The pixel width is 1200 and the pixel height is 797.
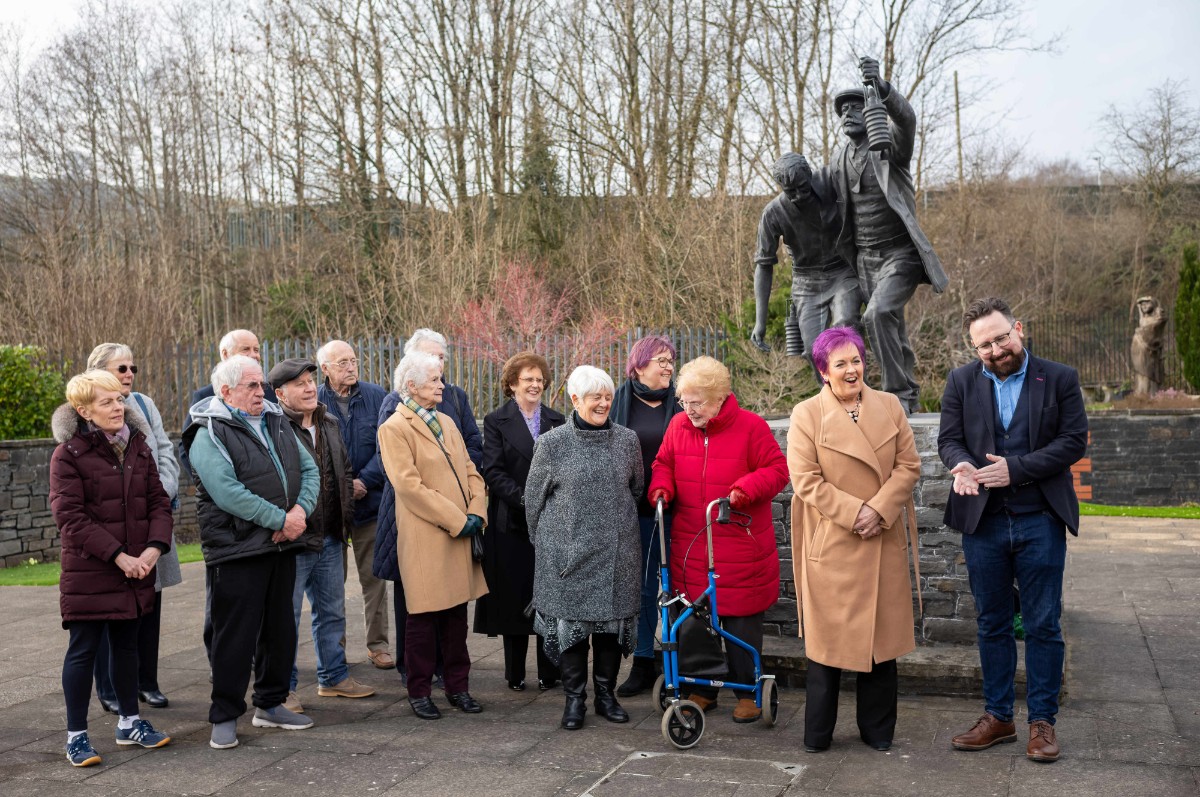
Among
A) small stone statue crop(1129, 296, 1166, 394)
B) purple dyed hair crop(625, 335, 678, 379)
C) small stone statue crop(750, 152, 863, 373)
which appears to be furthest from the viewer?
small stone statue crop(1129, 296, 1166, 394)

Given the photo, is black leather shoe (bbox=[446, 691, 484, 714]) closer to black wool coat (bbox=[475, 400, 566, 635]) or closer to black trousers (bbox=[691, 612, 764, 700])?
black wool coat (bbox=[475, 400, 566, 635])

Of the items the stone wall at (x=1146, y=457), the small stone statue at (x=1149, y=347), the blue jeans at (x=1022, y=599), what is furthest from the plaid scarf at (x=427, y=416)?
the small stone statue at (x=1149, y=347)

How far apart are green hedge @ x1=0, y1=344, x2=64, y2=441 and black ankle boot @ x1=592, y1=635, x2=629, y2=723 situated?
9.63 m

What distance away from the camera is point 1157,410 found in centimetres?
1634

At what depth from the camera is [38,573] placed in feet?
36.6

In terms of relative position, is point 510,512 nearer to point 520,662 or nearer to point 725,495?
point 520,662

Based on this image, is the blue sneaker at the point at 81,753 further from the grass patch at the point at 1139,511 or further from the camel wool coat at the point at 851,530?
the grass patch at the point at 1139,511

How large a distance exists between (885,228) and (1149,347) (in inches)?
627

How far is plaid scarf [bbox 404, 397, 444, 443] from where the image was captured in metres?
5.55

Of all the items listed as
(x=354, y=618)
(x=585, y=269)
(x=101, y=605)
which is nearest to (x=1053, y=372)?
(x=101, y=605)

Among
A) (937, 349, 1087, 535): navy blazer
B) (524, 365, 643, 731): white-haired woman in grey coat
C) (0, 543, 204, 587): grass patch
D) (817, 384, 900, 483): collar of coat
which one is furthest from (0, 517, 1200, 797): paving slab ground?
(0, 543, 204, 587): grass patch

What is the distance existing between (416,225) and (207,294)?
7.65 meters

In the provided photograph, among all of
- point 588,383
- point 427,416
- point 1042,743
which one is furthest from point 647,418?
point 1042,743

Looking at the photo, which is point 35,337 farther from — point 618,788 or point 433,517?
point 618,788
